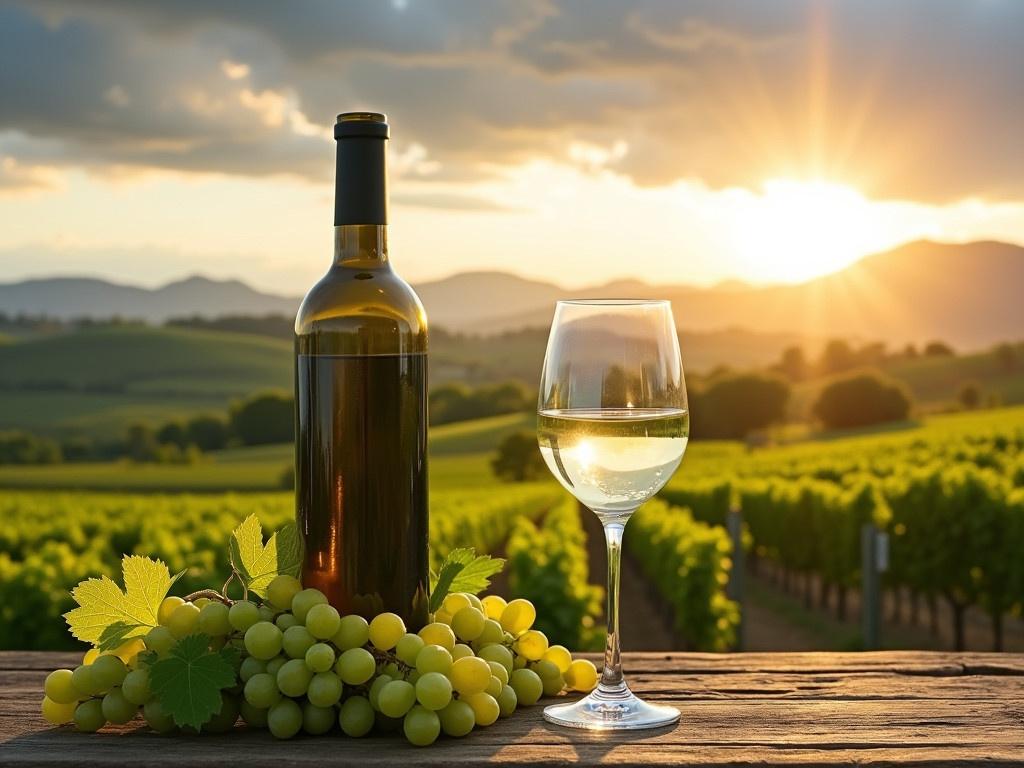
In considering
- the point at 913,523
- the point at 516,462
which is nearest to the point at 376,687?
the point at 913,523

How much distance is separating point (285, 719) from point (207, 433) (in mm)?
72226

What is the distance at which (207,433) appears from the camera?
71625mm

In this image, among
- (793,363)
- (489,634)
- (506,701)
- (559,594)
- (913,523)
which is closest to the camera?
(506,701)

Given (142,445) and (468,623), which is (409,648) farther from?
(142,445)

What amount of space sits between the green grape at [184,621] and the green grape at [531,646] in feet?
1.96

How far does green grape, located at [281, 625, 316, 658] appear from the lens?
1.88 meters

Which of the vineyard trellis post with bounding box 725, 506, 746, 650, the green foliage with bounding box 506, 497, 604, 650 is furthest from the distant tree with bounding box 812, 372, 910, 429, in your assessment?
the green foliage with bounding box 506, 497, 604, 650

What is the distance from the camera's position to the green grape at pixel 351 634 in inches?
74.7

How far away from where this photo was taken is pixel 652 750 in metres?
1.78

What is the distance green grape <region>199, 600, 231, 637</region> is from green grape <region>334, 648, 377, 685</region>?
22 cm

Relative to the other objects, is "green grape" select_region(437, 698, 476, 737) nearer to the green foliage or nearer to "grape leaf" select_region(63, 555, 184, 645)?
"grape leaf" select_region(63, 555, 184, 645)

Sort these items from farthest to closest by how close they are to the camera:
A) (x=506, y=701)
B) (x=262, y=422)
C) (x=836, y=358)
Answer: (x=836, y=358)
(x=262, y=422)
(x=506, y=701)

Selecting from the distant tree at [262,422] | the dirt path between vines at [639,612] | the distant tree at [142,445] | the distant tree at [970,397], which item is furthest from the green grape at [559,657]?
the distant tree at [970,397]

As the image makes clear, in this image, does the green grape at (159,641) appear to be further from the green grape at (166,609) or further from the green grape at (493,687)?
the green grape at (493,687)
